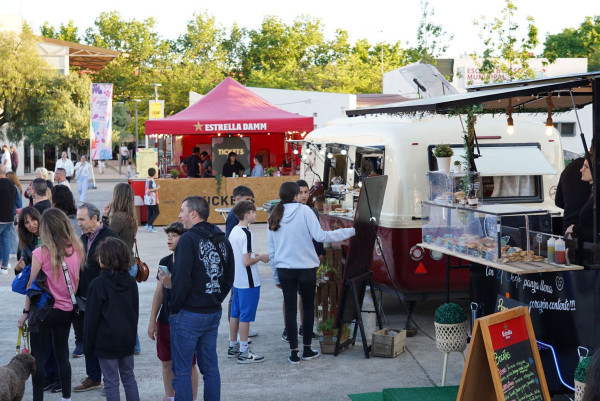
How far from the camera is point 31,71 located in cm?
3853

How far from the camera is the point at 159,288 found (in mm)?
5883

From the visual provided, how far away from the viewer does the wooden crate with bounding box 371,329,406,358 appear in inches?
304

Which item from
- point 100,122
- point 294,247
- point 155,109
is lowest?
point 294,247

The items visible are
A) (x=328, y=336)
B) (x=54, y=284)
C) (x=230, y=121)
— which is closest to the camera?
(x=54, y=284)

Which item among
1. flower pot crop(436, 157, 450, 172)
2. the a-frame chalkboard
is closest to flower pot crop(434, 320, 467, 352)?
the a-frame chalkboard

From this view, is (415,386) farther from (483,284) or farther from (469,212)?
(469,212)

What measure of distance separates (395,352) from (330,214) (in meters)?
2.75

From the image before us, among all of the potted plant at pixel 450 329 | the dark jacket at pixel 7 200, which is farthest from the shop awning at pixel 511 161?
the dark jacket at pixel 7 200

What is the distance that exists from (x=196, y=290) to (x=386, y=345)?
2911 mm

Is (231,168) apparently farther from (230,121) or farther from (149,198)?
(149,198)

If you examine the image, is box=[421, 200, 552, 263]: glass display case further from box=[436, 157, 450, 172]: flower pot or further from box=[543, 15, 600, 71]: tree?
box=[543, 15, 600, 71]: tree

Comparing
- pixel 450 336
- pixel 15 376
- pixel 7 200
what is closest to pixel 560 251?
pixel 450 336

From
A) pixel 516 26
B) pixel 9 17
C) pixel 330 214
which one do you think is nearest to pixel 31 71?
pixel 9 17

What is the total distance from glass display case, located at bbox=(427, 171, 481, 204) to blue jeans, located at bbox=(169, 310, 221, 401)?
3098 mm
